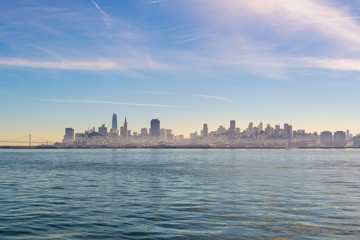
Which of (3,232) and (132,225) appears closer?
(3,232)

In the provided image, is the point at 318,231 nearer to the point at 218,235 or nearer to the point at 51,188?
the point at 218,235

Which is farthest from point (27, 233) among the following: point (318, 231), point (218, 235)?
point (318, 231)

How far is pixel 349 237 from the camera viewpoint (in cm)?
Answer: 2091

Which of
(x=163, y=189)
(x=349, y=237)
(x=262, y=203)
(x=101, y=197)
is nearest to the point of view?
(x=349, y=237)

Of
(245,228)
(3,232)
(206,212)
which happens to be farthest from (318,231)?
(3,232)

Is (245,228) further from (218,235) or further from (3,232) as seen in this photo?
(3,232)

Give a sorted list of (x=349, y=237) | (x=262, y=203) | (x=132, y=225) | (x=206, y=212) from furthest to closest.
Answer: (x=262, y=203) < (x=206, y=212) < (x=132, y=225) < (x=349, y=237)

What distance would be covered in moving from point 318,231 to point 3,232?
68.5 ft

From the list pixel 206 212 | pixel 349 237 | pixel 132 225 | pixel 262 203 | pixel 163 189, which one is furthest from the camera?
pixel 163 189

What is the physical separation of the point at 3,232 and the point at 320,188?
3802 cm

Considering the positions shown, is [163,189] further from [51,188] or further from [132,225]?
[132,225]

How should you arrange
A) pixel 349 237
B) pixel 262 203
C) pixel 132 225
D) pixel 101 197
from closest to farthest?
pixel 349 237 → pixel 132 225 → pixel 262 203 → pixel 101 197

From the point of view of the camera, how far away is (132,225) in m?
24.5

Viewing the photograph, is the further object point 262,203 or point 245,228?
point 262,203
